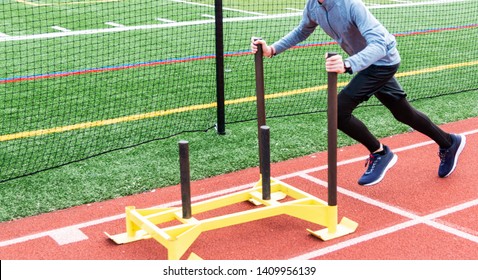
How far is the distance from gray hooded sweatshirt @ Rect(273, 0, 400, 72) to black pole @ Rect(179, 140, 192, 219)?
4.29 ft

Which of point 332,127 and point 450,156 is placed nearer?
point 332,127

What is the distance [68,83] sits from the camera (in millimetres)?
9719

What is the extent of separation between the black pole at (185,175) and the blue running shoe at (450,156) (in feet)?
8.45

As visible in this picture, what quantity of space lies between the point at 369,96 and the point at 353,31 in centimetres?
60

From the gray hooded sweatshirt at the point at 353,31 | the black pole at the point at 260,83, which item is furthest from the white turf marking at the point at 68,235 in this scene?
the gray hooded sweatshirt at the point at 353,31

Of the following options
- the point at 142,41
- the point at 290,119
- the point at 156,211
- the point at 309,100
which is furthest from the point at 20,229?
the point at 142,41

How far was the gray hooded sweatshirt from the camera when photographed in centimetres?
487

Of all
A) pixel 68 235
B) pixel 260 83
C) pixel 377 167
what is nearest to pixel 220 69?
pixel 260 83

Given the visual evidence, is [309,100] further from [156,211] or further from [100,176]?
[156,211]

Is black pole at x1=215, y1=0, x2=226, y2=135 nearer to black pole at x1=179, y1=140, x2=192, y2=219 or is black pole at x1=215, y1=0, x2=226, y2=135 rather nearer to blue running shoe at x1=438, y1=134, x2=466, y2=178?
blue running shoe at x1=438, y1=134, x2=466, y2=178

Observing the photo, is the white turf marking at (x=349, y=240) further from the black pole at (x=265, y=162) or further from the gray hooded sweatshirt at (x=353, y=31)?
the gray hooded sweatshirt at (x=353, y=31)

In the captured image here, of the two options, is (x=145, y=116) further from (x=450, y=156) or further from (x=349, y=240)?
(x=349, y=240)

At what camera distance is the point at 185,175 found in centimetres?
455

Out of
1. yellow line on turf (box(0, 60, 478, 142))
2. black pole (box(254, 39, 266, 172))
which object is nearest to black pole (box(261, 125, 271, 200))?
black pole (box(254, 39, 266, 172))
